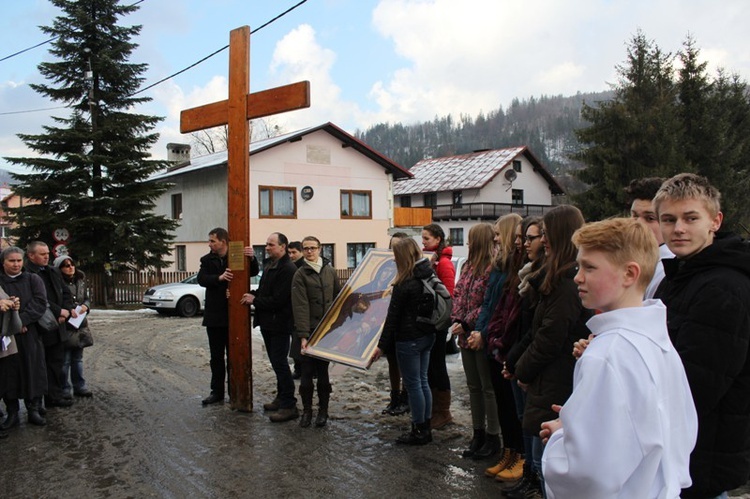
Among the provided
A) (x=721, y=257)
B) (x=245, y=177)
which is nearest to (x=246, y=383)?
(x=245, y=177)

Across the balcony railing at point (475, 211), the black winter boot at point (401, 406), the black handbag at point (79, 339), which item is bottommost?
the black winter boot at point (401, 406)

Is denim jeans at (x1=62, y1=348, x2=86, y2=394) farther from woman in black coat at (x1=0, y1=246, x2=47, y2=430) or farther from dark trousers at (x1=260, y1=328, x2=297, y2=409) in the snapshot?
dark trousers at (x1=260, y1=328, x2=297, y2=409)

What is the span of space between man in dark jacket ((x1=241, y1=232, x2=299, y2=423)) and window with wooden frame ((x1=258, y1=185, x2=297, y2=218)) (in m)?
23.5

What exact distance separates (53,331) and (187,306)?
1052 cm

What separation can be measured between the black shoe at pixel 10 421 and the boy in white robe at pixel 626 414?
6.31 m

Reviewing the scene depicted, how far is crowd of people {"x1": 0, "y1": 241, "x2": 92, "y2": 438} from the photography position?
609cm

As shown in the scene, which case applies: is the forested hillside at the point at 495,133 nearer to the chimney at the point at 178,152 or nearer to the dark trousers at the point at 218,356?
the chimney at the point at 178,152

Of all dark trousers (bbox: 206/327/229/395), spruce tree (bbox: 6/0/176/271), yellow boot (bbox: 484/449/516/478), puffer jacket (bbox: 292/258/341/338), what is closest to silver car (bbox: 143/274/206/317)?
spruce tree (bbox: 6/0/176/271)

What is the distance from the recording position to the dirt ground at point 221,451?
4520 mm

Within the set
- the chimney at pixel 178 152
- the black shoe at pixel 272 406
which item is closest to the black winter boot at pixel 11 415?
the black shoe at pixel 272 406

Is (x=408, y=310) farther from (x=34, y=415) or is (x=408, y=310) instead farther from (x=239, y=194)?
(x=34, y=415)

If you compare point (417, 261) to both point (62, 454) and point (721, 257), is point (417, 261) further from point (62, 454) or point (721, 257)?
point (62, 454)

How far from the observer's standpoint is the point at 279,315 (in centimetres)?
653

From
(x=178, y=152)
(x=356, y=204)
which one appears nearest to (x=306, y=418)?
(x=356, y=204)
